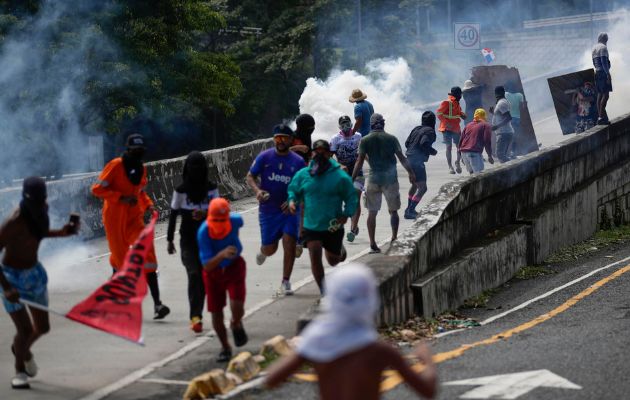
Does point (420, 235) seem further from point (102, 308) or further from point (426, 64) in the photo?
point (426, 64)

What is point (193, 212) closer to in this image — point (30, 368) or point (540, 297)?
point (30, 368)

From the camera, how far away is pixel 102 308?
934 centimetres

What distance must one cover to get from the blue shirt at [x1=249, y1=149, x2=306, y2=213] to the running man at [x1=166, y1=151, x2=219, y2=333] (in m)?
1.55

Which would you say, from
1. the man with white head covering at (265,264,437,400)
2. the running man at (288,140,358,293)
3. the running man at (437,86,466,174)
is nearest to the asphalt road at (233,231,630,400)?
the running man at (288,140,358,293)

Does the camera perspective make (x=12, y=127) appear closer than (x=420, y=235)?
No

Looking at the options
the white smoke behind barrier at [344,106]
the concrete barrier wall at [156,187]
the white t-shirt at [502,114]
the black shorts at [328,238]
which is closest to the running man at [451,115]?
the white t-shirt at [502,114]

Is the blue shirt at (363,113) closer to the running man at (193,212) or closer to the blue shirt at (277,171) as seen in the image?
the blue shirt at (277,171)

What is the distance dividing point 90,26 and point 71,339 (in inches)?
622

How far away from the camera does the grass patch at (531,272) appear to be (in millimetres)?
16391

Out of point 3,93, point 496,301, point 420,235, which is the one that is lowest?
point 496,301

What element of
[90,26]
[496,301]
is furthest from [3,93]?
[496,301]

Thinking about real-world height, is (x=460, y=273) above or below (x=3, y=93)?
below

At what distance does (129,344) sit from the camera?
11117 millimetres

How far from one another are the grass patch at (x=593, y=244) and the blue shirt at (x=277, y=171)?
603 centimetres
